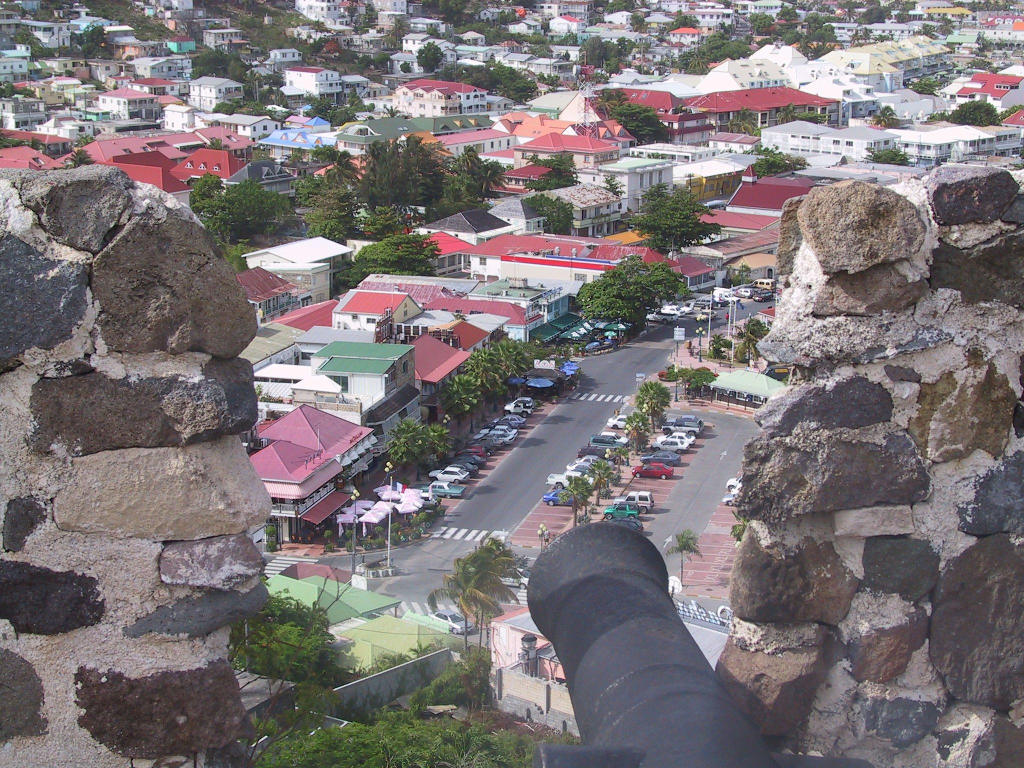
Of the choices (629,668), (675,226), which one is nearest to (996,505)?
(629,668)

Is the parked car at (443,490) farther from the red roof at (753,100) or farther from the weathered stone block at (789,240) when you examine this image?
the red roof at (753,100)

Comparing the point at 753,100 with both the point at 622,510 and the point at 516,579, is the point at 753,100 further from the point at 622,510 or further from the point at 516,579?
the point at 516,579

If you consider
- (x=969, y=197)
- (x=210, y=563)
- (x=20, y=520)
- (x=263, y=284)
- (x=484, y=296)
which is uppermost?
(x=969, y=197)

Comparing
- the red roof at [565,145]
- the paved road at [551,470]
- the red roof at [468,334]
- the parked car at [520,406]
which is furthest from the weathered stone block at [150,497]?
the red roof at [565,145]

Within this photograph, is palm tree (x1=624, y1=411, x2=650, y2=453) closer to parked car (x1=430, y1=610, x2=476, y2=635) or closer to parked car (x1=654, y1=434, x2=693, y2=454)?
parked car (x1=654, y1=434, x2=693, y2=454)

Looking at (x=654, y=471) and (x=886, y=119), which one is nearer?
(x=654, y=471)

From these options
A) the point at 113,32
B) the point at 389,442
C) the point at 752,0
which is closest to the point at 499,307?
the point at 389,442
